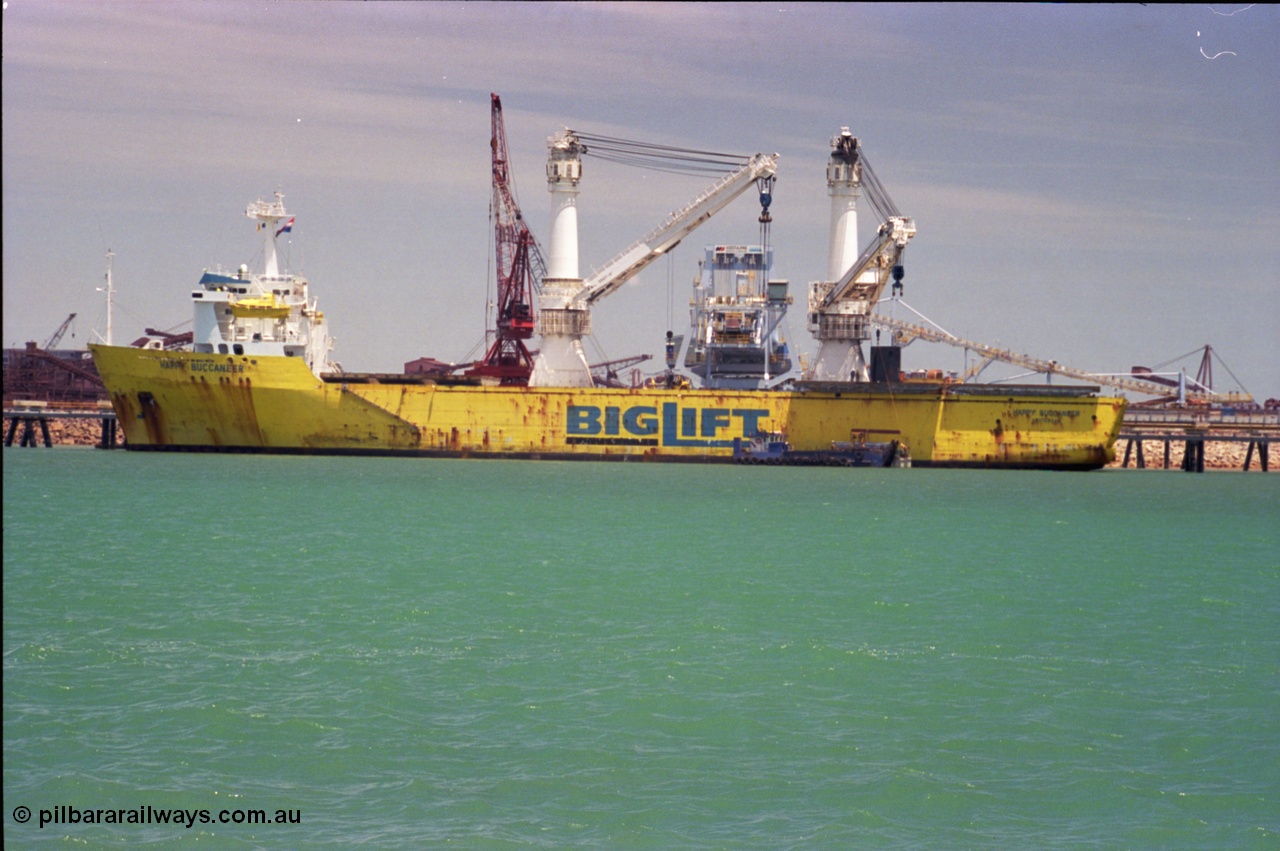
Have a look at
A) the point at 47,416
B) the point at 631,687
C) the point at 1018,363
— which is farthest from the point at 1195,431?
the point at 47,416

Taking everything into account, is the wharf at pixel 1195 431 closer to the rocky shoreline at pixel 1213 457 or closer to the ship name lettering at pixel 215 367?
the rocky shoreline at pixel 1213 457

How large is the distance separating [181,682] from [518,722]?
379 centimetres

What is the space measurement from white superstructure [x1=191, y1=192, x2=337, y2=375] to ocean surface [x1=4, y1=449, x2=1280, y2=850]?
82.8 ft

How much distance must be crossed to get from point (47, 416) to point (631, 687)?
61522 millimetres

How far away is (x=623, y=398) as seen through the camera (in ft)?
180

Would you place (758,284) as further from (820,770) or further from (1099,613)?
(820,770)

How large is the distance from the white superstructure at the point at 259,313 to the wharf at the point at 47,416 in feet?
47.4

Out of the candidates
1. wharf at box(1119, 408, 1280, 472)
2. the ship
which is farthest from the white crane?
wharf at box(1119, 408, 1280, 472)

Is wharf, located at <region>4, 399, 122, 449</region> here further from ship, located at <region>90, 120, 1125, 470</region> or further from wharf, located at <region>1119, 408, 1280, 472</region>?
wharf, located at <region>1119, 408, 1280, 472</region>

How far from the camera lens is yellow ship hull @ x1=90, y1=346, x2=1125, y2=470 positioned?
178ft

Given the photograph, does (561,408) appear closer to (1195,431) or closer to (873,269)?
(873,269)

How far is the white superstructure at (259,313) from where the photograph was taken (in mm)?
54156

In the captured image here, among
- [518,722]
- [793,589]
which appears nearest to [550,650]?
[518,722]

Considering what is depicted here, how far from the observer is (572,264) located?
187 ft
